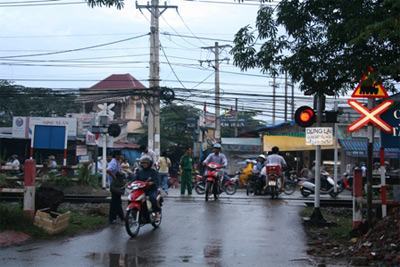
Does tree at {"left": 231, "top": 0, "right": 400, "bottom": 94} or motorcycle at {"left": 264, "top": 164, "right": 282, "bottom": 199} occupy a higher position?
tree at {"left": 231, "top": 0, "right": 400, "bottom": 94}

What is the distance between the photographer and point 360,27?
892cm

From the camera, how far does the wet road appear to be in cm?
887

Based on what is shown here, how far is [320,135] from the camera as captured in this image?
13172mm

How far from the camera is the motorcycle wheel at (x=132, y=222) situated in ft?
35.9

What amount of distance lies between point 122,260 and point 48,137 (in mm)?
17742

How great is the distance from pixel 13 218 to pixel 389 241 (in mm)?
6877

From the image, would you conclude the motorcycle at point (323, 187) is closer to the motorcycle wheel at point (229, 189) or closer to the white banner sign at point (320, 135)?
the motorcycle wheel at point (229, 189)

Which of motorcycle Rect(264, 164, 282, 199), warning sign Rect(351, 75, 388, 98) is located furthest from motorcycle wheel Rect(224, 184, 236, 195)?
warning sign Rect(351, 75, 388, 98)

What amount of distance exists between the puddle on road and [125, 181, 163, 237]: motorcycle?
158cm

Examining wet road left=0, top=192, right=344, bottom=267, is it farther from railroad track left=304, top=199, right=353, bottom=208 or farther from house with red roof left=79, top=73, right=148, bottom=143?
house with red roof left=79, top=73, right=148, bottom=143

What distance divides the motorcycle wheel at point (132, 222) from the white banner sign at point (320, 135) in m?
4.51

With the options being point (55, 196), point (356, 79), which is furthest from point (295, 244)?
point (55, 196)

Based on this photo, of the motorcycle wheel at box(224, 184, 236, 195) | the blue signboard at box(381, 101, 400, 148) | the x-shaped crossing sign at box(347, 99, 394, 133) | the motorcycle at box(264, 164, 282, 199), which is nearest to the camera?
the x-shaped crossing sign at box(347, 99, 394, 133)

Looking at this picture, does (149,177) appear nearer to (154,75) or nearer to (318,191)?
(318,191)
